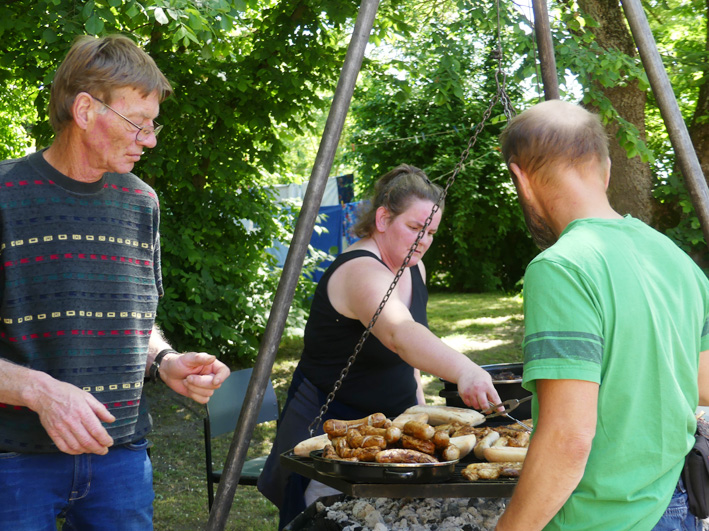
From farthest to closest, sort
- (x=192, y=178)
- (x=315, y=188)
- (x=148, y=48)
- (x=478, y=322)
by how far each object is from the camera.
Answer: (x=478, y=322) → (x=192, y=178) → (x=148, y=48) → (x=315, y=188)

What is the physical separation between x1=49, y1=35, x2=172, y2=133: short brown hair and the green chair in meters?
2.04

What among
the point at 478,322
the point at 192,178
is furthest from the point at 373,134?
the point at 192,178

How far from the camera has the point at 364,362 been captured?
8.27ft

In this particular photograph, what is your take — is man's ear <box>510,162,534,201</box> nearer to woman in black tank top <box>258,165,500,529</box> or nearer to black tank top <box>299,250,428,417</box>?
woman in black tank top <box>258,165,500,529</box>

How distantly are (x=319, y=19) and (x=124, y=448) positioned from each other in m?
4.62

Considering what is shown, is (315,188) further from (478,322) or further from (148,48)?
(478,322)

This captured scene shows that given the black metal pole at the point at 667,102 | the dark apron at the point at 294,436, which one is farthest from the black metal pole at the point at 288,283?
the black metal pole at the point at 667,102

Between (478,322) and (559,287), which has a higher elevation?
(559,287)

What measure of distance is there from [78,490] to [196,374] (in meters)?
0.40

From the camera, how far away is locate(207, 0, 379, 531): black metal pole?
2.13 metres

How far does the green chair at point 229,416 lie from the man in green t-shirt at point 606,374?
233 cm

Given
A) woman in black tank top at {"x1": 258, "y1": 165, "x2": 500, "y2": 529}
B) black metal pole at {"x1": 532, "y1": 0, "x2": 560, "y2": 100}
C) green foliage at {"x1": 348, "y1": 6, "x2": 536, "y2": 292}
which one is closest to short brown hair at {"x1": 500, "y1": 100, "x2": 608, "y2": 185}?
woman in black tank top at {"x1": 258, "y1": 165, "x2": 500, "y2": 529}

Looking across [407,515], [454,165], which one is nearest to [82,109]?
[407,515]

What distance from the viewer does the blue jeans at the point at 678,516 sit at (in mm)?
1444
